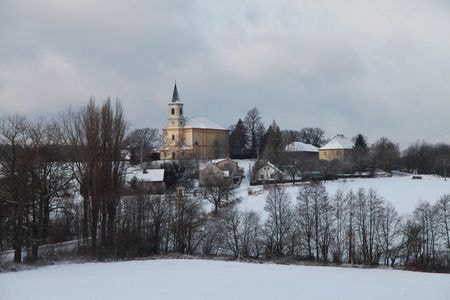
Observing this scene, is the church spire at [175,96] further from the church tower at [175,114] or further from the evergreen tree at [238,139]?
the evergreen tree at [238,139]

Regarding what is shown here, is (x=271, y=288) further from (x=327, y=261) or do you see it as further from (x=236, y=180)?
(x=236, y=180)

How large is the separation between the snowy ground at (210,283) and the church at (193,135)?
78557 mm

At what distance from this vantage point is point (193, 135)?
116125 millimetres

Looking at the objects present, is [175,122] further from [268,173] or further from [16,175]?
[16,175]

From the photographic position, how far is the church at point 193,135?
113 m

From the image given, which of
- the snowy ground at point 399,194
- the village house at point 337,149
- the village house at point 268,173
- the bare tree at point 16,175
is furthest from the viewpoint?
the village house at point 337,149

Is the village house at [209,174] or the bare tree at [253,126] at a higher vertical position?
the bare tree at [253,126]

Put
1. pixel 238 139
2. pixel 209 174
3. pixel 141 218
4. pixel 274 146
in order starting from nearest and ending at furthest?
pixel 141 218
pixel 209 174
pixel 274 146
pixel 238 139

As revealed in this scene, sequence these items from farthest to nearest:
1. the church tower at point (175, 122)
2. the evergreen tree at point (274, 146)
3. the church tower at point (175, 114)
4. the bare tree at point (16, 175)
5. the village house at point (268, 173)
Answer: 1. the church tower at point (175, 114)
2. the church tower at point (175, 122)
3. the evergreen tree at point (274, 146)
4. the village house at point (268, 173)
5. the bare tree at point (16, 175)

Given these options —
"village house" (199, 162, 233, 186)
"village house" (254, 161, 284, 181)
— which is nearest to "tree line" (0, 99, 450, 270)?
"village house" (199, 162, 233, 186)

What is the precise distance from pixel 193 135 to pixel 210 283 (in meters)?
91.5

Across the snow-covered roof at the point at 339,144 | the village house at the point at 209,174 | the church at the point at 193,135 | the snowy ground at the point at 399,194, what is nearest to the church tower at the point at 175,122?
the church at the point at 193,135

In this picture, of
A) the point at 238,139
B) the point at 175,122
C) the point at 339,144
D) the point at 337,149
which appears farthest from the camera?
the point at 238,139

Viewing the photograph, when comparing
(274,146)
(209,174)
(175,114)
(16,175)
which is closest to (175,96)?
(175,114)
